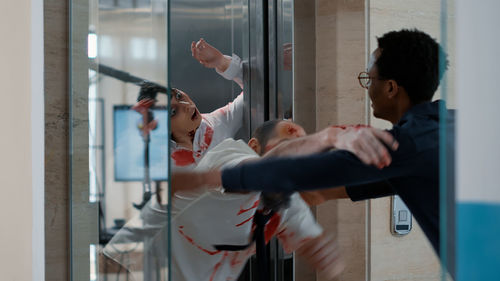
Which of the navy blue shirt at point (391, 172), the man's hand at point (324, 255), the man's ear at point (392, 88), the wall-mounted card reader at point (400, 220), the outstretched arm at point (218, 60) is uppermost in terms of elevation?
the outstretched arm at point (218, 60)

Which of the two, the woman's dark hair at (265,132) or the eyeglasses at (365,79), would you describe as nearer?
the woman's dark hair at (265,132)

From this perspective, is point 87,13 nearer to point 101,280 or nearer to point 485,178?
point 101,280

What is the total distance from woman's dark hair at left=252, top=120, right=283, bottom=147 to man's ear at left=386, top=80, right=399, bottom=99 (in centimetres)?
26

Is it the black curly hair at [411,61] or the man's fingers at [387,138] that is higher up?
the black curly hair at [411,61]

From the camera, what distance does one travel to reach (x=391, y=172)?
93 cm

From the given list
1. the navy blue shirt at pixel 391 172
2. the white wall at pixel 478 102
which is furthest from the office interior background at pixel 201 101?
the navy blue shirt at pixel 391 172

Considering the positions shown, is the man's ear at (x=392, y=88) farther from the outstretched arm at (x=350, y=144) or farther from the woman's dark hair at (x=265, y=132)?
the woman's dark hair at (x=265, y=132)

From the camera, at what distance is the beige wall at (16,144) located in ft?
3.36

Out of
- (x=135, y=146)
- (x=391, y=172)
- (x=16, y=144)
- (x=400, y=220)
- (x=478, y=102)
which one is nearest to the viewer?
(x=478, y=102)

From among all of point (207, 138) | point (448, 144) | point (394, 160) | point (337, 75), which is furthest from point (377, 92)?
point (448, 144)

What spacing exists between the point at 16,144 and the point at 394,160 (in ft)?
2.46

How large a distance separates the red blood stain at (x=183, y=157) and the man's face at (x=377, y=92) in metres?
0.42

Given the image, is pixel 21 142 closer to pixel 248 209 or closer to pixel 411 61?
pixel 248 209

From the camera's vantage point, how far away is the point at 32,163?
1052 mm
